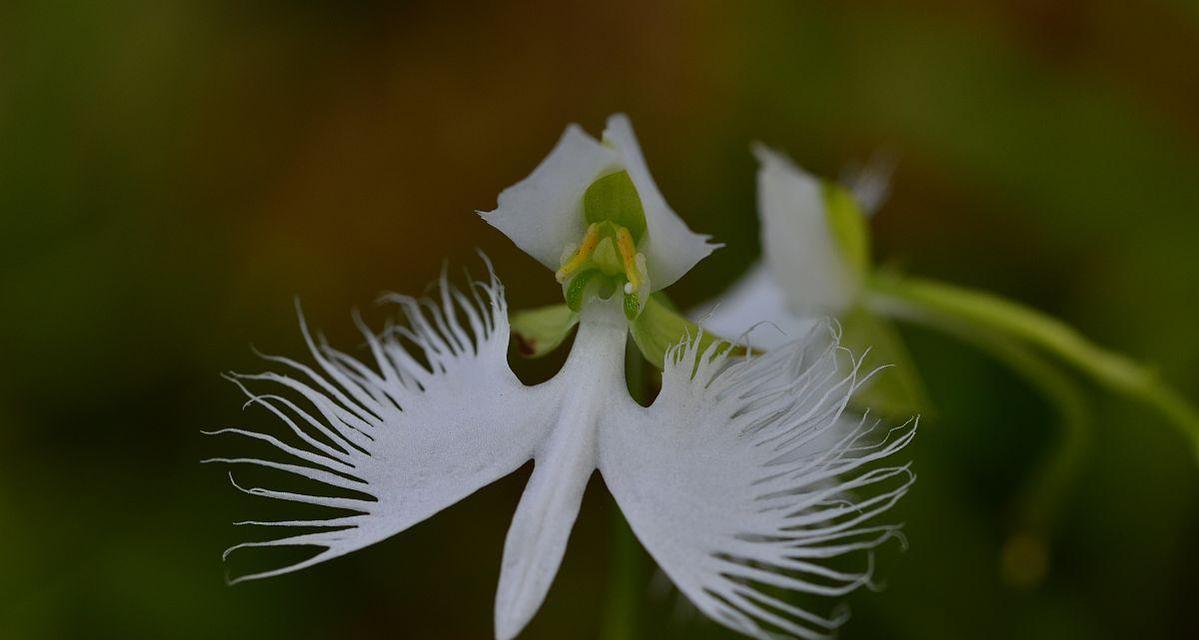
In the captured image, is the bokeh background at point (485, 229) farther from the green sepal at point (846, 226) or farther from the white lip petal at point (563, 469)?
the white lip petal at point (563, 469)

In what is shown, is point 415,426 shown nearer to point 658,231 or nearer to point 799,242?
point 658,231

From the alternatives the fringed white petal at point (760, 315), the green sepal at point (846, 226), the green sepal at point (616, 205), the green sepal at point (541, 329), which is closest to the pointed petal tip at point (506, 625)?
the green sepal at point (541, 329)

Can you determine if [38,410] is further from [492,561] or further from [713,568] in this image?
[713,568]

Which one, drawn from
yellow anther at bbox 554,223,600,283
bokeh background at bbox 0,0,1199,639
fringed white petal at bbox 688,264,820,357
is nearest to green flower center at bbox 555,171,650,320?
yellow anther at bbox 554,223,600,283

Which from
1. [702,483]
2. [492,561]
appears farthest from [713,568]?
[492,561]

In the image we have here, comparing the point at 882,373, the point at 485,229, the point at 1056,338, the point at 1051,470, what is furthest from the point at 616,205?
the point at 485,229

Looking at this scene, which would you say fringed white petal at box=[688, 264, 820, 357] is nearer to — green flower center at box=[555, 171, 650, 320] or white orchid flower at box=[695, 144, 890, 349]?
white orchid flower at box=[695, 144, 890, 349]
